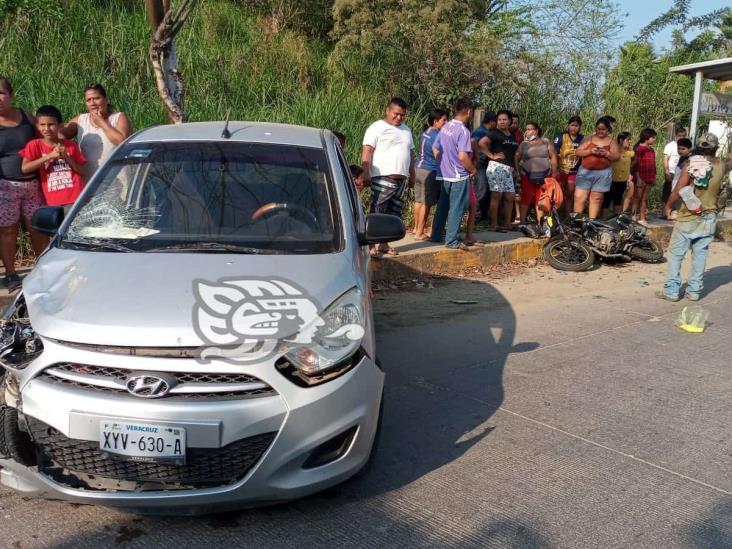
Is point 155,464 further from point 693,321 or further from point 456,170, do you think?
point 456,170

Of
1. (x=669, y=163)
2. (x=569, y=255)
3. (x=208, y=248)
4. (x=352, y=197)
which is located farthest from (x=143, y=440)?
(x=669, y=163)

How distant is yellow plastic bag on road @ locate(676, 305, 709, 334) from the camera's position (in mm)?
6629

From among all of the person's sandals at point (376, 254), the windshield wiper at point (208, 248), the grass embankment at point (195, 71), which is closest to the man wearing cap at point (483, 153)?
the grass embankment at point (195, 71)

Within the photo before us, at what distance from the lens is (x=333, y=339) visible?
2988 millimetres

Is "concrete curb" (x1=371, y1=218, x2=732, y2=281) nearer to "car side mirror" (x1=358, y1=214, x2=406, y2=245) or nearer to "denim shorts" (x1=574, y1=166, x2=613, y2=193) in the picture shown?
"denim shorts" (x1=574, y1=166, x2=613, y2=193)

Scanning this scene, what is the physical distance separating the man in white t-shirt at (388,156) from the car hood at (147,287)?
4.68 meters

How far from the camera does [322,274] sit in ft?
10.7

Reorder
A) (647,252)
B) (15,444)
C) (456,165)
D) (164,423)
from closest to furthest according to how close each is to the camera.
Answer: (164,423)
(15,444)
(456,165)
(647,252)

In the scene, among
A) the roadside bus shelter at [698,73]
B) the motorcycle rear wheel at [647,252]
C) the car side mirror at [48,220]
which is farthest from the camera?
the roadside bus shelter at [698,73]

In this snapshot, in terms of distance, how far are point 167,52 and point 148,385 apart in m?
5.49

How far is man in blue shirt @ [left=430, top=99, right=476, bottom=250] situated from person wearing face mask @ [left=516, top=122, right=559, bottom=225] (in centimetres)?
225

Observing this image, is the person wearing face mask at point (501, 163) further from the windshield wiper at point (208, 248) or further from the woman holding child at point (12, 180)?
the windshield wiper at point (208, 248)

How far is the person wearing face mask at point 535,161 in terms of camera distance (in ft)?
35.5

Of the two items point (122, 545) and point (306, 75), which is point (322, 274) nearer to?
point (122, 545)
